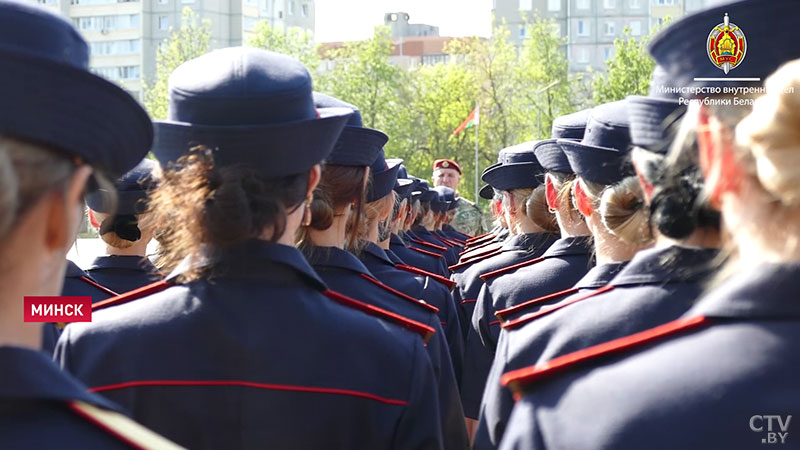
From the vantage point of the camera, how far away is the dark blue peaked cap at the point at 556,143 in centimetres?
485

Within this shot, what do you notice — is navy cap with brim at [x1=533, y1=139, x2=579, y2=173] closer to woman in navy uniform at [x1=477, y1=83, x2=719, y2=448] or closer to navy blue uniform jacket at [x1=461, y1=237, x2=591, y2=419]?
navy blue uniform jacket at [x1=461, y1=237, x2=591, y2=419]

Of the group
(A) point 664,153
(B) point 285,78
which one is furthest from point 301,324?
(A) point 664,153

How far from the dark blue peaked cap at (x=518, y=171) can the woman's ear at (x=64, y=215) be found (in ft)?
16.7

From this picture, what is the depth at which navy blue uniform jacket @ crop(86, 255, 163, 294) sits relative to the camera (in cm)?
487

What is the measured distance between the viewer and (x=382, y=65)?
5269cm

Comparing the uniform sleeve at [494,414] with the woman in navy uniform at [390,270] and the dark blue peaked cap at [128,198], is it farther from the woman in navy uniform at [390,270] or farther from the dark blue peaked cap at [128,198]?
the dark blue peaked cap at [128,198]

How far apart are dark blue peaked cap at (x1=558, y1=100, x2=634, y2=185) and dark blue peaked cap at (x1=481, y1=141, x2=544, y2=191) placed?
109 inches

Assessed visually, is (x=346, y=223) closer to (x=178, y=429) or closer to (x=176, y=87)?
(x=176, y=87)

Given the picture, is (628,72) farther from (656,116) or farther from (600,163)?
(656,116)

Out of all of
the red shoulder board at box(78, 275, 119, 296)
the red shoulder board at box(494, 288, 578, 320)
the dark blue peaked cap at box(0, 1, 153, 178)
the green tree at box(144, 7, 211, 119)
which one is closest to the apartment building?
the green tree at box(144, 7, 211, 119)

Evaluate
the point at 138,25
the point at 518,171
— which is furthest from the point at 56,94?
the point at 138,25

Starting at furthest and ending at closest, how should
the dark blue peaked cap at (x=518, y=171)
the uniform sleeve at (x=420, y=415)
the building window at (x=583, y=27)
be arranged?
the building window at (x=583, y=27) < the dark blue peaked cap at (x=518, y=171) < the uniform sleeve at (x=420, y=415)

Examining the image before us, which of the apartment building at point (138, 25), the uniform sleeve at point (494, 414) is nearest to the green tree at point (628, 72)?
the apartment building at point (138, 25)

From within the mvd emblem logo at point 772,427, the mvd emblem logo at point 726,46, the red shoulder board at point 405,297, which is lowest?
the red shoulder board at point 405,297
